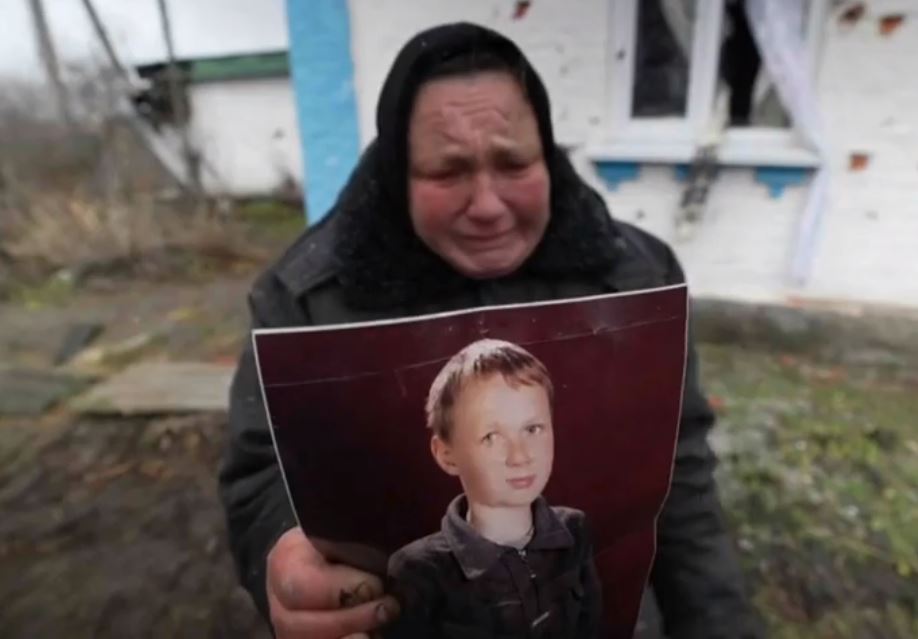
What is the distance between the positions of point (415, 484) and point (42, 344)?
Result: 435 cm

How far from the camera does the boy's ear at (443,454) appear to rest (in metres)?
0.73

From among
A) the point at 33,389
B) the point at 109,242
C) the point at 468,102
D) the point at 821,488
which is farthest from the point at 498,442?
the point at 109,242

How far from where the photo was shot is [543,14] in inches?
117

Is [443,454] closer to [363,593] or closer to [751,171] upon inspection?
[363,593]

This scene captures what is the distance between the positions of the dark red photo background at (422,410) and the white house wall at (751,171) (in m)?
2.47

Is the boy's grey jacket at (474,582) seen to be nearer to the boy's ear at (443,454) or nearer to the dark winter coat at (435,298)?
the boy's ear at (443,454)

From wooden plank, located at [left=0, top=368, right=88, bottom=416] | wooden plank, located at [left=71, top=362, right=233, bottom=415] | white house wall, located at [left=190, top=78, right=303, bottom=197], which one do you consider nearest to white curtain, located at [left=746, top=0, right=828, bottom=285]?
wooden plank, located at [left=71, top=362, right=233, bottom=415]

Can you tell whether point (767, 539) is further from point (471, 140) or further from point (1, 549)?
point (1, 549)

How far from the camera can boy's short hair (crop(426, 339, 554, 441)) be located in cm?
71

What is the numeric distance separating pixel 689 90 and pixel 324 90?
157 cm

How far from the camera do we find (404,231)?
3.08ft

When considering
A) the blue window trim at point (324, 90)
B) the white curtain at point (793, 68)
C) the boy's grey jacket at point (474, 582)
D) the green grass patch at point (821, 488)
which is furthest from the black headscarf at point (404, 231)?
the blue window trim at point (324, 90)

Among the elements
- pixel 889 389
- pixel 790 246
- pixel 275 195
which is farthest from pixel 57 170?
pixel 889 389

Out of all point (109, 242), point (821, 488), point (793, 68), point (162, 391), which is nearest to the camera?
point (821, 488)
